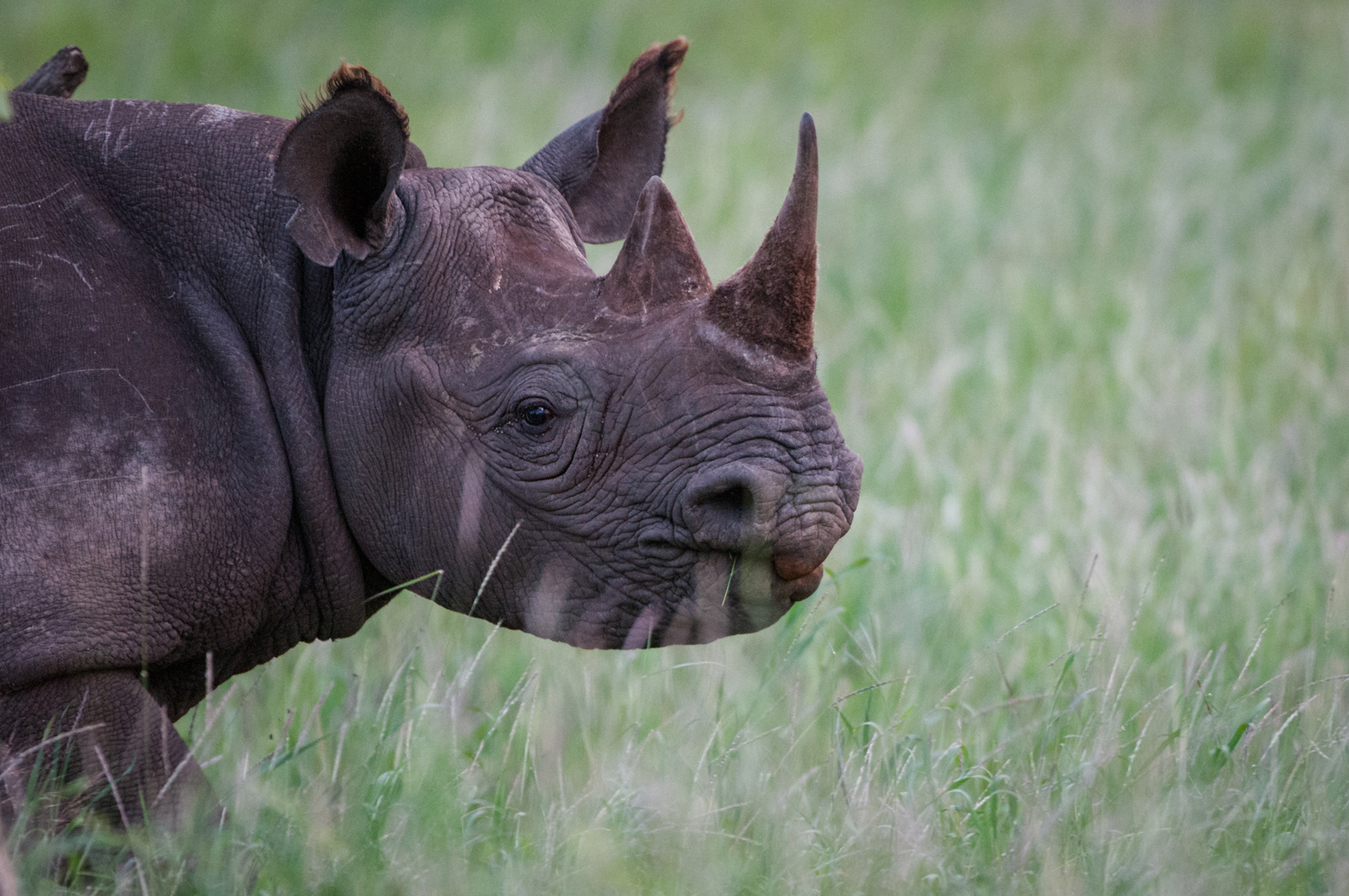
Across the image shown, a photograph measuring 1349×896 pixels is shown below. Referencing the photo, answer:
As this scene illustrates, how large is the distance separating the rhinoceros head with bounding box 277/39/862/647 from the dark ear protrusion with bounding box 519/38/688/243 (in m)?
0.42

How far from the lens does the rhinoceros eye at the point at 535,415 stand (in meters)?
3.17

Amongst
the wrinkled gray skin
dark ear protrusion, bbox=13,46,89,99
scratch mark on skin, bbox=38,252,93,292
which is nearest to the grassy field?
the wrinkled gray skin

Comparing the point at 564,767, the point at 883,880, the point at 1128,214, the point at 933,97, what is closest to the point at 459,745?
the point at 564,767

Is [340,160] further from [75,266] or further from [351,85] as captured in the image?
[75,266]

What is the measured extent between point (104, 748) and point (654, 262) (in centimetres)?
150

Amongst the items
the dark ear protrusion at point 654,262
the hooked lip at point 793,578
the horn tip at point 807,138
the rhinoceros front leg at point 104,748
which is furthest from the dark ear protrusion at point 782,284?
the rhinoceros front leg at point 104,748

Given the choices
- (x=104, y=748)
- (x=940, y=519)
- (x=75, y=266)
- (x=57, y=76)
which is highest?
(x=57, y=76)

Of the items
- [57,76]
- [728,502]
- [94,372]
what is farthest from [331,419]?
[57,76]

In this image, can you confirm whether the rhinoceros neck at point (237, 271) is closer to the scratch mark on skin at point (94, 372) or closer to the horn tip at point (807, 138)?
the scratch mark on skin at point (94, 372)

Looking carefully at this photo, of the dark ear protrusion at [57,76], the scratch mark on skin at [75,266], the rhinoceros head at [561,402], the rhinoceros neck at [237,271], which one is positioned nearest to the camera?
the rhinoceros head at [561,402]

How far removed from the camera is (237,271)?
10.9 feet

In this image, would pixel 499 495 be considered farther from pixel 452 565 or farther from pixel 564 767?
pixel 564 767

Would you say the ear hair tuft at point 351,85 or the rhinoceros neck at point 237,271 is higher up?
the ear hair tuft at point 351,85

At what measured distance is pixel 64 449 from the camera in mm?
2959
